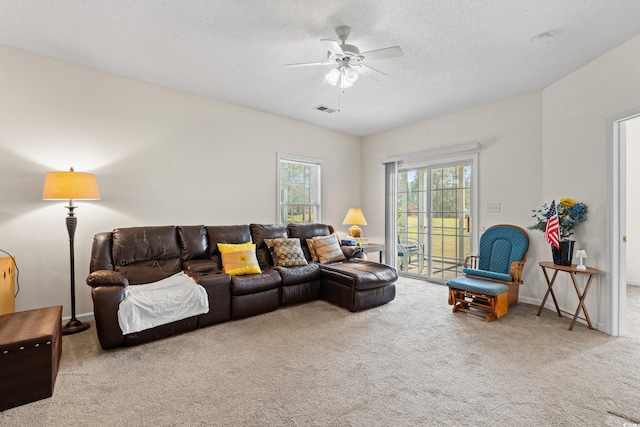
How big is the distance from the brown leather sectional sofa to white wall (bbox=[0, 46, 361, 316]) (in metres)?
0.40

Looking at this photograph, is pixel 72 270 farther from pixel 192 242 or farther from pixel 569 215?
pixel 569 215

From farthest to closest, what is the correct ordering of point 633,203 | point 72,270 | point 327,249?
point 633,203 → point 327,249 → point 72,270

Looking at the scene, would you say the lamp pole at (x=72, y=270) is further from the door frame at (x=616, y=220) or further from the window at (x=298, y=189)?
the door frame at (x=616, y=220)

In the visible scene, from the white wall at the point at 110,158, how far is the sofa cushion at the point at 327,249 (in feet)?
3.11

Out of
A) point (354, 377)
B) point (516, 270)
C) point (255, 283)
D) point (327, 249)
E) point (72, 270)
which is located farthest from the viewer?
point (327, 249)

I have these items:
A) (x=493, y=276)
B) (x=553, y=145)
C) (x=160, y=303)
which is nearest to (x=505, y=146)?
(x=553, y=145)

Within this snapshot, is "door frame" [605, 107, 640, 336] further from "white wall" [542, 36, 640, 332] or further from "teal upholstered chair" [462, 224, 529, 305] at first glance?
"teal upholstered chair" [462, 224, 529, 305]

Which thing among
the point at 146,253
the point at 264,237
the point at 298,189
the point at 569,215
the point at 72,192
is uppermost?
the point at 298,189

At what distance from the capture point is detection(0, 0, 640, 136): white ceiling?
233cm

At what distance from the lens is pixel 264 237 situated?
4.25 metres

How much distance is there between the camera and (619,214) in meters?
2.92

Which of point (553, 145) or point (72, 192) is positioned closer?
point (72, 192)

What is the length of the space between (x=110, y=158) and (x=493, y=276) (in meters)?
4.77

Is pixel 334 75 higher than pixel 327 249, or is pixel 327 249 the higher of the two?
pixel 334 75
